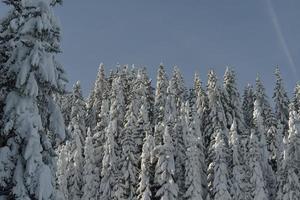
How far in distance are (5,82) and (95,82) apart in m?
87.7

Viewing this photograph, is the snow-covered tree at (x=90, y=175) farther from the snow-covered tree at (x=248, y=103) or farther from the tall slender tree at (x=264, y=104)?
the snow-covered tree at (x=248, y=103)

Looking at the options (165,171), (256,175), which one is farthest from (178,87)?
(165,171)

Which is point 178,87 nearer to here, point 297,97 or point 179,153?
point 297,97

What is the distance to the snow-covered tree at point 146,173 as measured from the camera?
5697cm

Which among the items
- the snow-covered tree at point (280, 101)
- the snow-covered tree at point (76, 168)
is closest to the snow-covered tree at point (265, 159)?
the snow-covered tree at point (280, 101)

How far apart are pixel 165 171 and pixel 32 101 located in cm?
3954

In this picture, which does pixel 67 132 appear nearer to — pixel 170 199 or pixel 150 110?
pixel 170 199

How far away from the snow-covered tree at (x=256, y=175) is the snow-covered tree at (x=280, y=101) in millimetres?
33092

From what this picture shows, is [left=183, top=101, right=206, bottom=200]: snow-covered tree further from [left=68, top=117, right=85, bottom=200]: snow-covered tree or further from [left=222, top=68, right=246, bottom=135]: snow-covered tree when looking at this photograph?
[left=68, top=117, right=85, bottom=200]: snow-covered tree

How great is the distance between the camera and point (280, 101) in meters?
105

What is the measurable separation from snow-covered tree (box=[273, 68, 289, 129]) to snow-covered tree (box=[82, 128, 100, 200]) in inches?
1754

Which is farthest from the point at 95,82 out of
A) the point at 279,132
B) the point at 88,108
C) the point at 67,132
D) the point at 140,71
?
the point at 67,132

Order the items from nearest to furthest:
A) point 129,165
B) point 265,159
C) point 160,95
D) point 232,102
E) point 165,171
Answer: point 165,171 < point 129,165 < point 265,159 < point 160,95 < point 232,102

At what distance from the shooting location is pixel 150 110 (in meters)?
86.9
